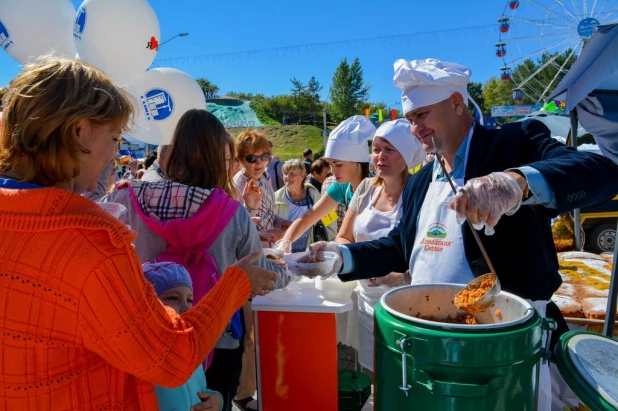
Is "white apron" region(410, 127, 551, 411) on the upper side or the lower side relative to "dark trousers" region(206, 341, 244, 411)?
upper

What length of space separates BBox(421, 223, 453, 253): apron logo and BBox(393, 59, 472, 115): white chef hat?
0.48m

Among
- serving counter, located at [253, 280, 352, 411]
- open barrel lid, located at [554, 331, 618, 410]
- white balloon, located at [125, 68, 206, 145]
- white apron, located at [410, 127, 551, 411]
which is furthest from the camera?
white balloon, located at [125, 68, 206, 145]

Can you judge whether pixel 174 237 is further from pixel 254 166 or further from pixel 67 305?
pixel 254 166

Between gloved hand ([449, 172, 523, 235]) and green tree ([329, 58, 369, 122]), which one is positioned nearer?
gloved hand ([449, 172, 523, 235])

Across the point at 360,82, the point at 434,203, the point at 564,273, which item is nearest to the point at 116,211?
the point at 434,203

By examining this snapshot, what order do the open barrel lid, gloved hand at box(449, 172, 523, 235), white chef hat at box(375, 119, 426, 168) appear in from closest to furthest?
the open barrel lid → gloved hand at box(449, 172, 523, 235) → white chef hat at box(375, 119, 426, 168)

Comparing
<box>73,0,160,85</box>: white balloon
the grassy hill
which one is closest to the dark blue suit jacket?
<box>73,0,160,85</box>: white balloon

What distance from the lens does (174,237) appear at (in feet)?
5.69

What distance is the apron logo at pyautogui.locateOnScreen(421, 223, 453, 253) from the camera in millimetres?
1622

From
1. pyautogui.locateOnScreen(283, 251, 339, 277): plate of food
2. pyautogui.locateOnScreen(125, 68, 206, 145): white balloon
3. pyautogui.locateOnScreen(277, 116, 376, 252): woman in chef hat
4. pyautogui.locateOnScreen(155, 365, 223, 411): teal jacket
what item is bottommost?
pyautogui.locateOnScreen(155, 365, 223, 411): teal jacket

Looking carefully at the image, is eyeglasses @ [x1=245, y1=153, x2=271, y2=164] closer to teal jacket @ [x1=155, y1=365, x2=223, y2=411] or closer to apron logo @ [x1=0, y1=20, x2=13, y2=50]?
apron logo @ [x1=0, y1=20, x2=13, y2=50]

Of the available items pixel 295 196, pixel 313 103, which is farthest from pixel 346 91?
pixel 295 196

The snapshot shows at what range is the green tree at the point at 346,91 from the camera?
161 ft

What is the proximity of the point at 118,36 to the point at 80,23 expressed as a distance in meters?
0.27
